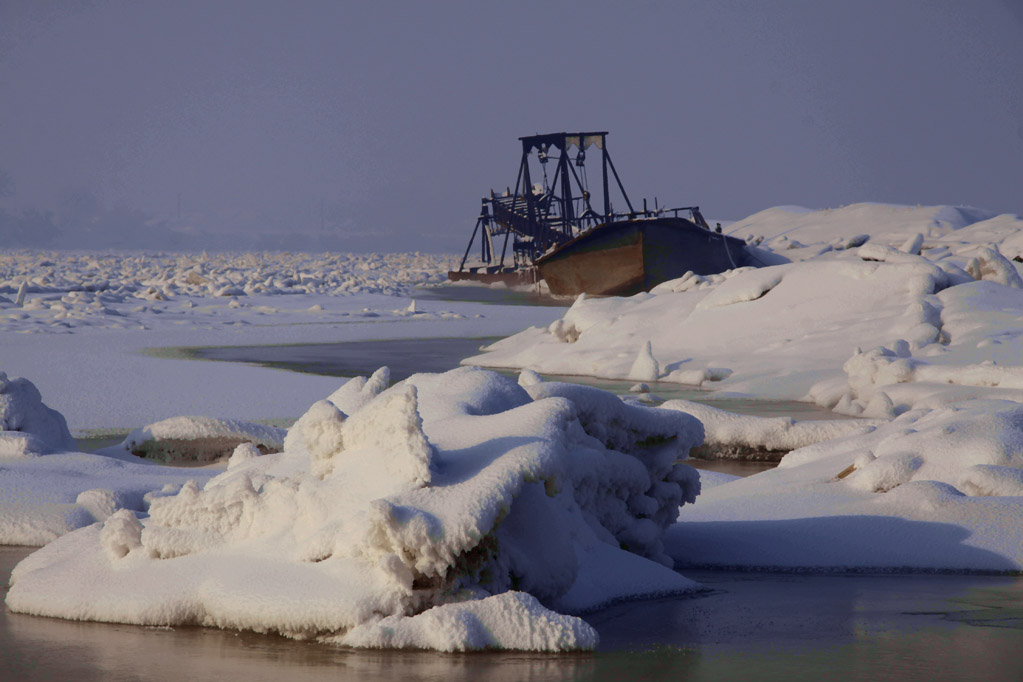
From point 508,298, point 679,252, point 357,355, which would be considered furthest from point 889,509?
point 508,298

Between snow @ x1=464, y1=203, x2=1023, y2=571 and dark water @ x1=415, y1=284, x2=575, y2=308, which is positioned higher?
snow @ x1=464, y1=203, x2=1023, y2=571

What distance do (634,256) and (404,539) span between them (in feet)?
83.0

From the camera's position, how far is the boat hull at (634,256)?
27.7m

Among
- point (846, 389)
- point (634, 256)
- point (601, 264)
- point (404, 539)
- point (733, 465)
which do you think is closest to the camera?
point (404, 539)

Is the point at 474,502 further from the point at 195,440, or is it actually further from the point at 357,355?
the point at 357,355

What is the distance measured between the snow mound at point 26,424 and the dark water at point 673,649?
211 centimetres

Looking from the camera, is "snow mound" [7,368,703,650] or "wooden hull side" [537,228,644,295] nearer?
"snow mound" [7,368,703,650]

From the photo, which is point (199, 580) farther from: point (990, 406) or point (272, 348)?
point (272, 348)

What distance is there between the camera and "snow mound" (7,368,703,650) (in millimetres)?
2811

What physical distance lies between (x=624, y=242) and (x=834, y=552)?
79.2 ft

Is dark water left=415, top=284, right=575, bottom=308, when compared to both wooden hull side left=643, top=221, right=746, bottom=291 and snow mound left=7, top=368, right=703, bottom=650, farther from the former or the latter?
snow mound left=7, top=368, right=703, bottom=650

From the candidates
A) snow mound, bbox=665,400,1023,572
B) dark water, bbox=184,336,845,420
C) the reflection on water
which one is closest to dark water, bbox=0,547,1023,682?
snow mound, bbox=665,400,1023,572

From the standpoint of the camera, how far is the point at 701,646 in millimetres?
2949

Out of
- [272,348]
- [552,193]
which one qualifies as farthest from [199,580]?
[552,193]
